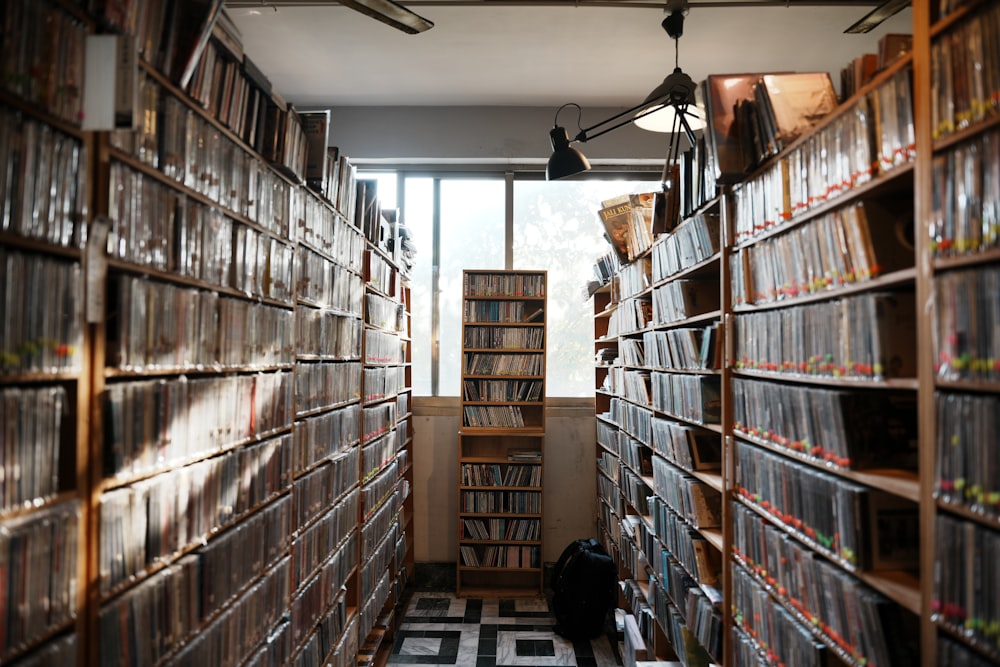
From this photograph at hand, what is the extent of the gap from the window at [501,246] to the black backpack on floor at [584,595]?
1.59 meters

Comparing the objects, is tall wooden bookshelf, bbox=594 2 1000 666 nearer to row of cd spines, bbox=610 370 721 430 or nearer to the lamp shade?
row of cd spines, bbox=610 370 721 430

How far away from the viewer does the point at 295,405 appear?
2477mm

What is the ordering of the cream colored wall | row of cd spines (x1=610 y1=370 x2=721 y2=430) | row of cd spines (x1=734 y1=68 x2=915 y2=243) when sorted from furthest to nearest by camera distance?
the cream colored wall < row of cd spines (x1=610 y1=370 x2=721 y2=430) < row of cd spines (x1=734 y1=68 x2=915 y2=243)

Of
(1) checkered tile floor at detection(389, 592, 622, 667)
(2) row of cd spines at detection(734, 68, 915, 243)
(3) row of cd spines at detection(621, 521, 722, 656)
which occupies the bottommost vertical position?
(1) checkered tile floor at detection(389, 592, 622, 667)

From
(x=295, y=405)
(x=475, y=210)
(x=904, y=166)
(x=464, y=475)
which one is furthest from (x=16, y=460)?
(x=475, y=210)

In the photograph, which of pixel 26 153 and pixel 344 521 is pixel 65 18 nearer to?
pixel 26 153

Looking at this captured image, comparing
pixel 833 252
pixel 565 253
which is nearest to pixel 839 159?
pixel 833 252

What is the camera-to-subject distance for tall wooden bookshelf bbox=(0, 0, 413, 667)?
43.7 inches

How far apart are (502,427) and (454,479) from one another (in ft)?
2.22

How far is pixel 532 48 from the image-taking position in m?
4.40

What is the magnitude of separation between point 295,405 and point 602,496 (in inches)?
130

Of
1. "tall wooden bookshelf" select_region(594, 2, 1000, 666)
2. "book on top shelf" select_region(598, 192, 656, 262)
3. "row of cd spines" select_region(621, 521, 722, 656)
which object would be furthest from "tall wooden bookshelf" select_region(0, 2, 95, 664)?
"book on top shelf" select_region(598, 192, 656, 262)

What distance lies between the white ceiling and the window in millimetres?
792

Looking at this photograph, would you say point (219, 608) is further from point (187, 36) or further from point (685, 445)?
point (685, 445)
